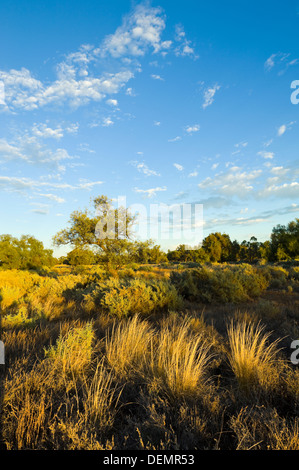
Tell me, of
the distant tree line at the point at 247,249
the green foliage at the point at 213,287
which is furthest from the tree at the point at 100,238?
the distant tree line at the point at 247,249

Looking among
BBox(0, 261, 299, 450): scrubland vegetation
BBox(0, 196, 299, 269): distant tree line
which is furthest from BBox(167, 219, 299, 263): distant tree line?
BBox(0, 261, 299, 450): scrubland vegetation

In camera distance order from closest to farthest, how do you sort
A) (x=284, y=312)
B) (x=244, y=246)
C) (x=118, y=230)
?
1. (x=284, y=312)
2. (x=118, y=230)
3. (x=244, y=246)

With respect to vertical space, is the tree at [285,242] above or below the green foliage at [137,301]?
above

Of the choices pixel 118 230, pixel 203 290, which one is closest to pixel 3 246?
pixel 118 230

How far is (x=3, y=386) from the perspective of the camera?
8.83 feet

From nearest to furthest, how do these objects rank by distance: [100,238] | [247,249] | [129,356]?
1. [129,356]
2. [100,238]
3. [247,249]

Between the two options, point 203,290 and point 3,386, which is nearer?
point 3,386

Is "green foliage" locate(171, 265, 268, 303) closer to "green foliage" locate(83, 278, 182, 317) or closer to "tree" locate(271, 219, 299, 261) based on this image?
"green foliage" locate(83, 278, 182, 317)

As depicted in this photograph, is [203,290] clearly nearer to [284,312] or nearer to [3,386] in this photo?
[284,312]

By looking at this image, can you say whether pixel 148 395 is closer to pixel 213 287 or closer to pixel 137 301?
pixel 137 301

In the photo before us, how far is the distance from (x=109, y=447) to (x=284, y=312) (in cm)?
670

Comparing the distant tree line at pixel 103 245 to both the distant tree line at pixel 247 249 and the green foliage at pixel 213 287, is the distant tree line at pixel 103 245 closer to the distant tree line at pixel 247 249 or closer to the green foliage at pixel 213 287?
the distant tree line at pixel 247 249

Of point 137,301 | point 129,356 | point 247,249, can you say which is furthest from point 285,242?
point 129,356

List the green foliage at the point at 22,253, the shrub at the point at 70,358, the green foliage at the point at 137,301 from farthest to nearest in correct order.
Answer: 1. the green foliage at the point at 22,253
2. the green foliage at the point at 137,301
3. the shrub at the point at 70,358
